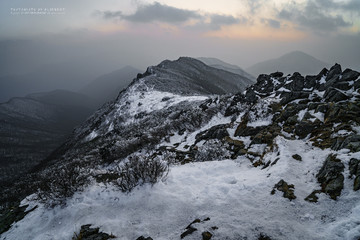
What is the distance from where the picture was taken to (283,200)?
672 cm

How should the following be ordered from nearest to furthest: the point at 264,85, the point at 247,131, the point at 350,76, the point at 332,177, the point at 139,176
Result: the point at 332,177 < the point at 139,176 < the point at 247,131 < the point at 350,76 < the point at 264,85

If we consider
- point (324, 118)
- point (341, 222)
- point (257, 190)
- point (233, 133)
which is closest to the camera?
point (341, 222)

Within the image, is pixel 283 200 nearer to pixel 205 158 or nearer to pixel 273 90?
pixel 205 158

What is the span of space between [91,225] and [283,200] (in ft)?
23.1

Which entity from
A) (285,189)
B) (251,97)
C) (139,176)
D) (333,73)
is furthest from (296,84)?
(139,176)

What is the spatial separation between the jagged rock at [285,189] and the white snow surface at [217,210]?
0.60 feet

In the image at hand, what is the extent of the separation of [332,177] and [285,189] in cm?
179

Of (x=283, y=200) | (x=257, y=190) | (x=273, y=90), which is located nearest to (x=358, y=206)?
(x=283, y=200)

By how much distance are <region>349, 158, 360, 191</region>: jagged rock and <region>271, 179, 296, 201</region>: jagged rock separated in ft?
6.17

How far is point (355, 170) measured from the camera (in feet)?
22.4

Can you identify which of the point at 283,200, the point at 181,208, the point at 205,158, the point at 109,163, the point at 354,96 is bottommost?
the point at 109,163

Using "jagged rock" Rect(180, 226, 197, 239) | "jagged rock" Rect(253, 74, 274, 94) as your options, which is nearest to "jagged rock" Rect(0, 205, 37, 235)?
"jagged rock" Rect(180, 226, 197, 239)

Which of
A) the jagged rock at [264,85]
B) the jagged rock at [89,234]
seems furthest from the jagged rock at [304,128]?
the jagged rock at [264,85]

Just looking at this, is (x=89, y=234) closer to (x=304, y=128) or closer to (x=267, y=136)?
(x=267, y=136)
